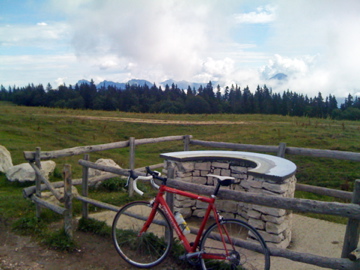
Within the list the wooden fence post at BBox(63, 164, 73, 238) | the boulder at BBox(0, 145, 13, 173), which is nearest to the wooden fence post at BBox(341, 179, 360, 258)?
the wooden fence post at BBox(63, 164, 73, 238)

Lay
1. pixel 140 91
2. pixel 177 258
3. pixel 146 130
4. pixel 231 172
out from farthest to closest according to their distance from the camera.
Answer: pixel 140 91
pixel 146 130
pixel 231 172
pixel 177 258

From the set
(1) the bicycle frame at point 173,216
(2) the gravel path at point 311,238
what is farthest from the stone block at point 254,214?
(1) the bicycle frame at point 173,216

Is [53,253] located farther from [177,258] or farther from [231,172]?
[231,172]

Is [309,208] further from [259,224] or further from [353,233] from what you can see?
[259,224]

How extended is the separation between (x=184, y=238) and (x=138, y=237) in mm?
819

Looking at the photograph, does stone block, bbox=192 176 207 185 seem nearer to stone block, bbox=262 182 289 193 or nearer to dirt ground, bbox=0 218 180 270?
stone block, bbox=262 182 289 193

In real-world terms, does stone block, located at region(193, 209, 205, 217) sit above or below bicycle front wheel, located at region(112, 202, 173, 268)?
below

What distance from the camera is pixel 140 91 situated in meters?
77.8

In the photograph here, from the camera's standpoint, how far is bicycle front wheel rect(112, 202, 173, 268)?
429 cm

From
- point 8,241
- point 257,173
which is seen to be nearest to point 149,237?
point 257,173

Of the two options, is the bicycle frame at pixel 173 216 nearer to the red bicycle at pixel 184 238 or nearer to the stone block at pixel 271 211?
the red bicycle at pixel 184 238

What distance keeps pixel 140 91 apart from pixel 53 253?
74.4 metres

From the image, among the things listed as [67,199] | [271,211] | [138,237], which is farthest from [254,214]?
[67,199]

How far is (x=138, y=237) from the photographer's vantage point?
440 cm
